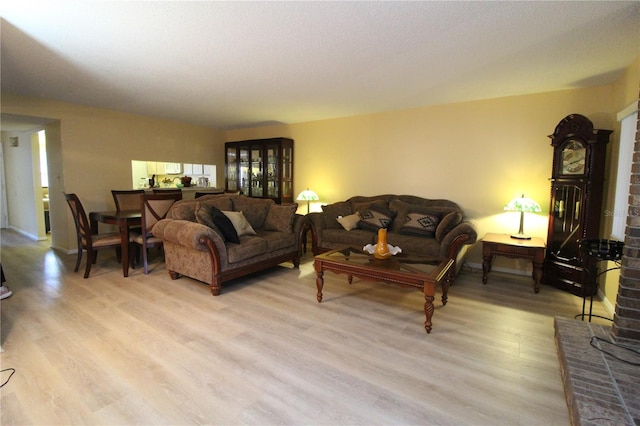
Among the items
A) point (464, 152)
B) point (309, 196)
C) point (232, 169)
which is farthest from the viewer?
point (232, 169)

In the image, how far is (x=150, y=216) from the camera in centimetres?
388

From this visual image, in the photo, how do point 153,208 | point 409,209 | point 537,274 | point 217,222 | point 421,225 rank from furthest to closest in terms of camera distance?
point 409,209, point 421,225, point 153,208, point 217,222, point 537,274

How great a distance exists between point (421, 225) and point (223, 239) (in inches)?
99.2

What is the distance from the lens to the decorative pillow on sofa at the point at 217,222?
3455 millimetres

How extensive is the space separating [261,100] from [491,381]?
13.2 ft

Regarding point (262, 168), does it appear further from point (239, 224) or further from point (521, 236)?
point (521, 236)

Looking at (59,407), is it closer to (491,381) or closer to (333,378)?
(333,378)

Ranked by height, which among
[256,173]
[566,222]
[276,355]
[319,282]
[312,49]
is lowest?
[276,355]

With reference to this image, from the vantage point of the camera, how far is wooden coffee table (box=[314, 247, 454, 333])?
247 centimetres

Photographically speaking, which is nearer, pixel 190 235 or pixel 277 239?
pixel 190 235

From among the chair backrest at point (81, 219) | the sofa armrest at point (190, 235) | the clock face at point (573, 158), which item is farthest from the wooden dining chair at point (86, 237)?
the clock face at point (573, 158)

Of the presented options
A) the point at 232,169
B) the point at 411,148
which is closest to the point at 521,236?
the point at 411,148

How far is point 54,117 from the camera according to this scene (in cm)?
448

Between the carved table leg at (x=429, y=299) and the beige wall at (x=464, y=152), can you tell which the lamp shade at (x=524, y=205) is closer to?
the beige wall at (x=464, y=152)
